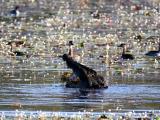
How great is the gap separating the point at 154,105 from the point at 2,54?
12685mm

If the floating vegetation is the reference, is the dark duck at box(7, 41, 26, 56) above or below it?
below

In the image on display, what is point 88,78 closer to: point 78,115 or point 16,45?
point 78,115

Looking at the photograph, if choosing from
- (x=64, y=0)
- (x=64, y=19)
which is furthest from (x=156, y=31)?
(x=64, y=0)

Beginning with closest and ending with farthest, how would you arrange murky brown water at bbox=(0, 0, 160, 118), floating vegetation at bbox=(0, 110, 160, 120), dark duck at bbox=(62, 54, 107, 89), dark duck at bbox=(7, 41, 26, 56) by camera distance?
floating vegetation at bbox=(0, 110, 160, 120) → murky brown water at bbox=(0, 0, 160, 118) → dark duck at bbox=(62, 54, 107, 89) → dark duck at bbox=(7, 41, 26, 56)

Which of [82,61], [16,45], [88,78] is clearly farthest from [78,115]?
[16,45]

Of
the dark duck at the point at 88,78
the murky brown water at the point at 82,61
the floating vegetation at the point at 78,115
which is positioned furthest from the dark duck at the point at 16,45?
the floating vegetation at the point at 78,115

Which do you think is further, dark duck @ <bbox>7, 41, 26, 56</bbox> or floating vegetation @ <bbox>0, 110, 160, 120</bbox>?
dark duck @ <bbox>7, 41, 26, 56</bbox>

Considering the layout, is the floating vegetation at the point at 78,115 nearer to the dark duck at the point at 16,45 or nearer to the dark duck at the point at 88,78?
the dark duck at the point at 88,78

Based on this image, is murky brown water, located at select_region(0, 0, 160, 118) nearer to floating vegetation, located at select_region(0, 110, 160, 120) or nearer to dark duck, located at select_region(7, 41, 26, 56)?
dark duck, located at select_region(7, 41, 26, 56)

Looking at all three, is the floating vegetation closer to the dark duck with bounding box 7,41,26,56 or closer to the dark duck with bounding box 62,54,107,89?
the dark duck with bounding box 62,54,107,89

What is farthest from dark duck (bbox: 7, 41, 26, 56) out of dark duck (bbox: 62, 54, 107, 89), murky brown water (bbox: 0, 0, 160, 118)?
dark duck (bbox: 62, 54, 107, 89)

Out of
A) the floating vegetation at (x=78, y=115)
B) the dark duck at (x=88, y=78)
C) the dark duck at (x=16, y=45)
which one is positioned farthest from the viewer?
the dark duck at (x=16, y=45)

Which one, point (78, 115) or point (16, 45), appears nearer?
point (78, 115)

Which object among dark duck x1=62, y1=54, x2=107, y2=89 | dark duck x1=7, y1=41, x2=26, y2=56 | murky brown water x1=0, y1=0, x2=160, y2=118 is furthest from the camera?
dark duck x1=7, y1=41, x2=26, y2=56
